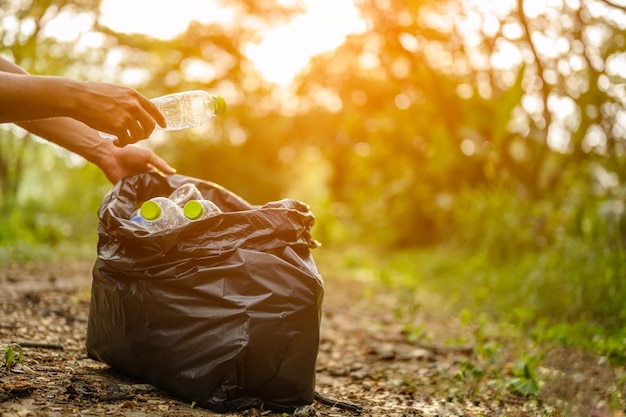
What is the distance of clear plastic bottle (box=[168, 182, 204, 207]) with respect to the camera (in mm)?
2555

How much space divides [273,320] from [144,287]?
0.48 m

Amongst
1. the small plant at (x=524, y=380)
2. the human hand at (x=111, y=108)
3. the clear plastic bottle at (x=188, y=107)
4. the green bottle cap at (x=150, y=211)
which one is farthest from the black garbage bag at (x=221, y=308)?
the small plant at (x=524, y=380)

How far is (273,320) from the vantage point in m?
2.10

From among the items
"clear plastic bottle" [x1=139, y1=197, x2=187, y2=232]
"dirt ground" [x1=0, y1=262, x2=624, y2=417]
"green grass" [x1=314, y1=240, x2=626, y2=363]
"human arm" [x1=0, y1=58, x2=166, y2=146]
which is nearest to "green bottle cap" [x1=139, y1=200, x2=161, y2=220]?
"clear plastic bottle" [x1=139, y1=197, x2=187, y2=232]

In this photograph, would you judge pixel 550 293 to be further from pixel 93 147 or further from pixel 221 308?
pixel 93 147

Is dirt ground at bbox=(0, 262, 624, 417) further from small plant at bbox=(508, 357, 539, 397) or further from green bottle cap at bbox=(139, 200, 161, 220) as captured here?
green bottle cap at bbox=(139, 200, 161, 220)

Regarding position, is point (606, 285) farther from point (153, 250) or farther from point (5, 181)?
point (5, 181)

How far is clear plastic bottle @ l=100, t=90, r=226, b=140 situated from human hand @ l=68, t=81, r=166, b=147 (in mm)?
520

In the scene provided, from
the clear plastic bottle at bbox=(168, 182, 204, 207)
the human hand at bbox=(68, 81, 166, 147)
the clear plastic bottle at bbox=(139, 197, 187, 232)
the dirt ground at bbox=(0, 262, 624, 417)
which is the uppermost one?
the human hand at bbox=(68, 81, 166, 147)

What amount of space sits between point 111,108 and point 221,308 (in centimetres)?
77

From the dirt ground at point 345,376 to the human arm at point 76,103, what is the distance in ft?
2.89

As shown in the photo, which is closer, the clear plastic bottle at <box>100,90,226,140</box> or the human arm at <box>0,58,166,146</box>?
the human arm at <box>0,58,166,146</box>

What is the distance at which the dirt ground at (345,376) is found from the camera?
2.06m

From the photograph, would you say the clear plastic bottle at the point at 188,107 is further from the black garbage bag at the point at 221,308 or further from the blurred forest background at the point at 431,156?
the blurred forest background at the point at 431,156
